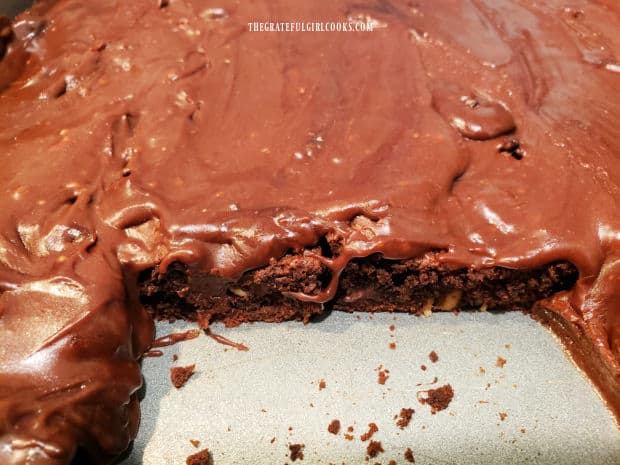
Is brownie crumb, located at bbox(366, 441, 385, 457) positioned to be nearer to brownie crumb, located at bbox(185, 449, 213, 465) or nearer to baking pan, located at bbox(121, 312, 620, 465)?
baking pan, located at bbox(121, 312, 620, 465)

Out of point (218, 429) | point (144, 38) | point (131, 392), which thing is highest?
point (144, 38)

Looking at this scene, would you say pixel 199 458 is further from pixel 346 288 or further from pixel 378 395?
pixel 346 288

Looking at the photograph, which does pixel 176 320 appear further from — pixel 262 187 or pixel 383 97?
pixel 383 97

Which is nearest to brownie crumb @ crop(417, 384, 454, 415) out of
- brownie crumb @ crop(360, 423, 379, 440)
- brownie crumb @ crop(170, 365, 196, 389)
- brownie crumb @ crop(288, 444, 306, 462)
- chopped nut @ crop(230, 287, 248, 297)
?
brownie crumb @ crop(360, 423, 379, 440)

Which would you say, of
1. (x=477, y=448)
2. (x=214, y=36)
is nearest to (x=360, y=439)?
(x=477, y=448)

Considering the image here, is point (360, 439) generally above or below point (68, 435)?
below

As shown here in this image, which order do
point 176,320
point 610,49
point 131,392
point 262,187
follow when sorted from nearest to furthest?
1. point 131,392
2. point 262,187
3. point 176,320
4. point 610,49
